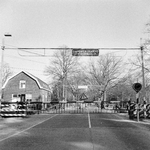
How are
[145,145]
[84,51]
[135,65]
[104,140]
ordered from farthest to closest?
1. [135,65]
2. [84,51]
3. [104,140]
4. [145,145]

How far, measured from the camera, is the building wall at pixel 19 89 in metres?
39.5

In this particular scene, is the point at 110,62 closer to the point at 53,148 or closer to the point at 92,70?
the point at 92,70

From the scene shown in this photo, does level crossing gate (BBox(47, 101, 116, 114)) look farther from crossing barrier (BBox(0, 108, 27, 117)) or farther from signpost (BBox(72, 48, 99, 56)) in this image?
signpost (BBox(72, 48, 99, 56))

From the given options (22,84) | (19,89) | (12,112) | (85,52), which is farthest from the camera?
(22,84)

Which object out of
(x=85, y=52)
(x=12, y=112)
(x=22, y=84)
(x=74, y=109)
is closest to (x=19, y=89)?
(x=22, y=84)

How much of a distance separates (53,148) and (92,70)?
42739mm

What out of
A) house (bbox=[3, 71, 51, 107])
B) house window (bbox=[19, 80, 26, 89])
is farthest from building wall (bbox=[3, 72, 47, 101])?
house window (bbox=[19, 80, 26, 89])

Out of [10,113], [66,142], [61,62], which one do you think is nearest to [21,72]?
[61,62]

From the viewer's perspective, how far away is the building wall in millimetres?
39469

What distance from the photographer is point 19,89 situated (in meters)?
39.7

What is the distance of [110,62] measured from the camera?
47125 millimetres

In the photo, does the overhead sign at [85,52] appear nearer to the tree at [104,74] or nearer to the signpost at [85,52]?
the signpost at [85,52]

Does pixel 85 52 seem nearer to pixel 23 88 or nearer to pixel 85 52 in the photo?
pixel 85 52

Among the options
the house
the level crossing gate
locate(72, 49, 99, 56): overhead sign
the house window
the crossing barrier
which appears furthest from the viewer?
the house window
